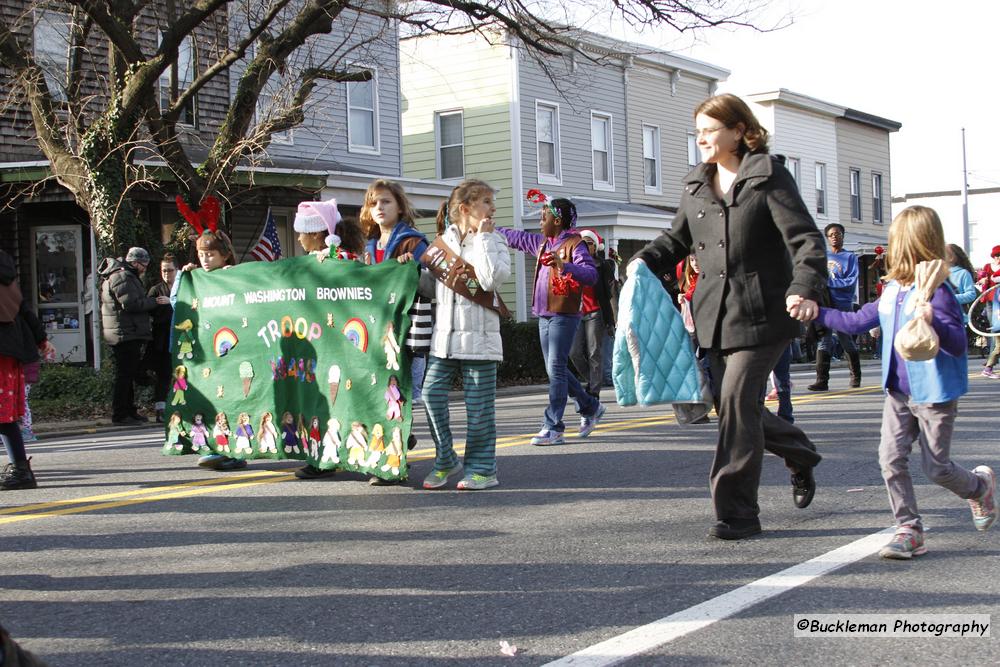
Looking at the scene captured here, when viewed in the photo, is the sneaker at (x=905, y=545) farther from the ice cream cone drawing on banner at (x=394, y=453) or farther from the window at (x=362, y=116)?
the window at (x=362, y=116)

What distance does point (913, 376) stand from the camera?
5.08 meters

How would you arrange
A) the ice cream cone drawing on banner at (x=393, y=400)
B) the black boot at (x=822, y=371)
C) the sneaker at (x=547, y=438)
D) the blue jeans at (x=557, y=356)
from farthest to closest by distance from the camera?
1. the black boot at (x=822, y=371)
2. the sneaker at (x=547, y=438)
3. the blue jeans at (x=557, y=356)
4. the ice cream cone drawing on banner at (x=393, y=400)

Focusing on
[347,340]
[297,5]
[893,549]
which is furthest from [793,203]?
[297,5]

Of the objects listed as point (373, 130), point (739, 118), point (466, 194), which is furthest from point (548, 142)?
point (739, 118)

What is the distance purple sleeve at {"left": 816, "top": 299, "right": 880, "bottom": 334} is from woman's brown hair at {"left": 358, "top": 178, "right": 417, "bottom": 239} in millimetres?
3013

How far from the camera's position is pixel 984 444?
869 centimetres

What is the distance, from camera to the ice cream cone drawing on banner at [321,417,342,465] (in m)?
7.25

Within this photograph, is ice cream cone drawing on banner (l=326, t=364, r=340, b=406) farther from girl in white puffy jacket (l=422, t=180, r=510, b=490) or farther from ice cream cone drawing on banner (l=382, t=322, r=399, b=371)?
girl in white puffy jacket (l=422, t=180, r=510, b=490)

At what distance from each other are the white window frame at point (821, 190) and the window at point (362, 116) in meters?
19.7

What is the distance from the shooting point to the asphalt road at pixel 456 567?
3.99 metres

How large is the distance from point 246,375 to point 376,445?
1.41 metres

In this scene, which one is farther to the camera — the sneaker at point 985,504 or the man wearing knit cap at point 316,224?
the man wearing knit cap at point 316,224

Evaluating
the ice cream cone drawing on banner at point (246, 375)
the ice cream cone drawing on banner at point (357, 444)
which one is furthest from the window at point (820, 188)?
the ice cream cone drawing on banner at point (357, 444)

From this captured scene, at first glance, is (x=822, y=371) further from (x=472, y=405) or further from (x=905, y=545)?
(x=905, y=545)
